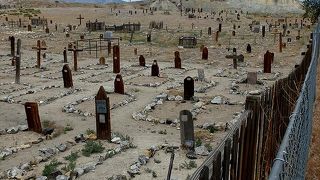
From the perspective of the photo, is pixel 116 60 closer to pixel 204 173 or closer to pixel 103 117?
pixel 103 117

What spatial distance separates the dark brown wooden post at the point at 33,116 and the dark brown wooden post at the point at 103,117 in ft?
6.20

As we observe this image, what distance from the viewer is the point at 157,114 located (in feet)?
51.5

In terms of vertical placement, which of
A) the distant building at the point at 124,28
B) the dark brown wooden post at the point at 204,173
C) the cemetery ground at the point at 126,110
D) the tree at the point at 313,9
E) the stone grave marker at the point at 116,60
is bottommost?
the cemetery ground at the point at 126,110

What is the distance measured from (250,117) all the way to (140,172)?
189 inches

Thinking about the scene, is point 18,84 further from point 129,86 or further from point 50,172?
point 50,172

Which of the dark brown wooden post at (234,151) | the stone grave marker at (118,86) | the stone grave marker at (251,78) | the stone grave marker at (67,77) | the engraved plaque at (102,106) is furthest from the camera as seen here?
the stone grave marker at (251,78)

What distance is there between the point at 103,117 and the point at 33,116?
2175 millimetres

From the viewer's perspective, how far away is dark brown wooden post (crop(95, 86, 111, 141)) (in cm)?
1251

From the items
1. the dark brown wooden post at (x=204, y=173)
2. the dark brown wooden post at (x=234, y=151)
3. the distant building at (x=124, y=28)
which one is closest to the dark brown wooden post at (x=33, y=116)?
the dark brown wooden post at (x=234, y=151)

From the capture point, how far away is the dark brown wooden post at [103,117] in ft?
41.0

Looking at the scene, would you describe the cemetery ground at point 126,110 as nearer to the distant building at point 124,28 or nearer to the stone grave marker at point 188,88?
the stone grave marker at point 188,88

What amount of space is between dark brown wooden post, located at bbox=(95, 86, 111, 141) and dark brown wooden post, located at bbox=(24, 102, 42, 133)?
1891 mm

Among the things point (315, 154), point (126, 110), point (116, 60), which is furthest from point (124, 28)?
point (315, 154)

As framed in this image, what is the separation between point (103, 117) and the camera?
12617 mm
